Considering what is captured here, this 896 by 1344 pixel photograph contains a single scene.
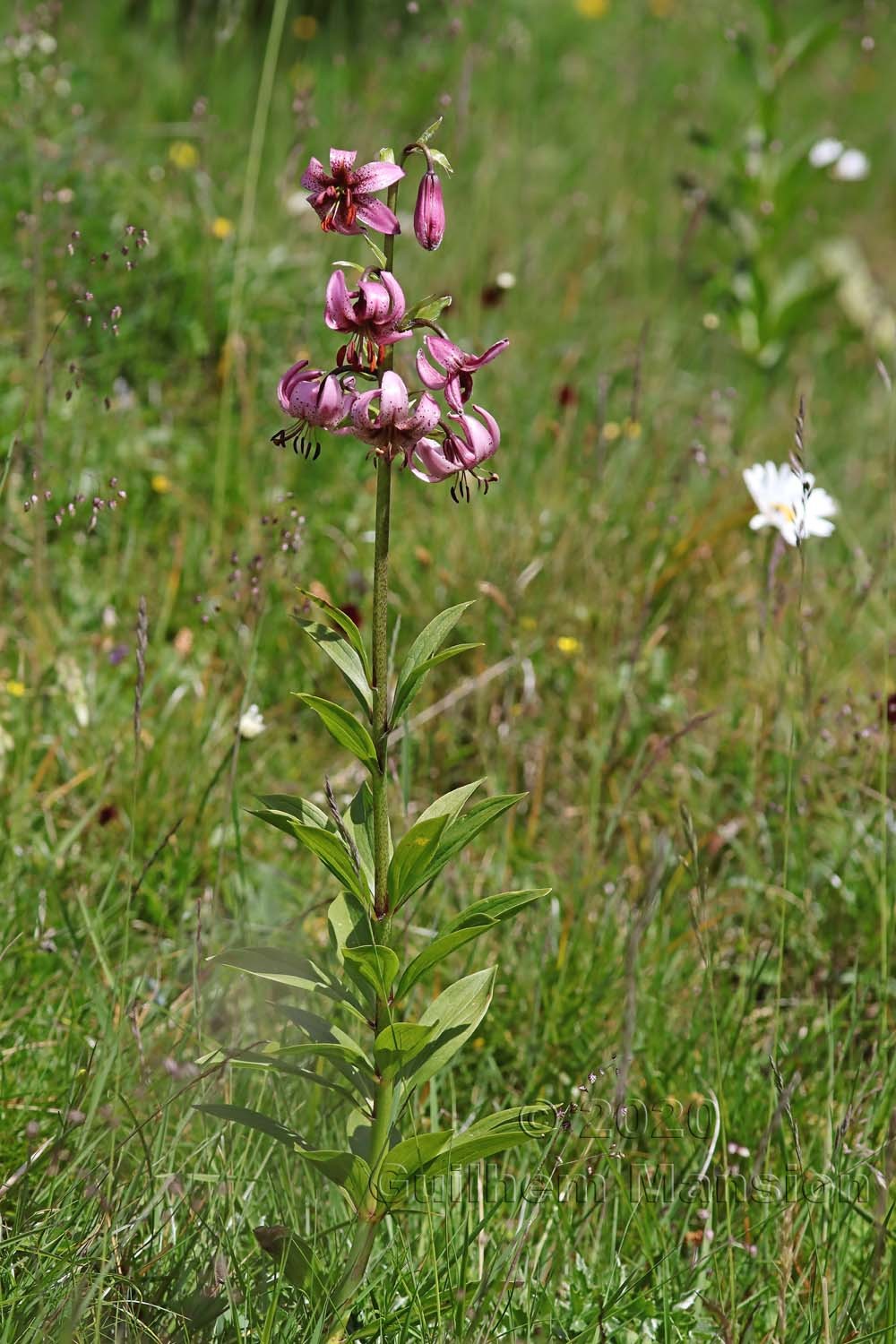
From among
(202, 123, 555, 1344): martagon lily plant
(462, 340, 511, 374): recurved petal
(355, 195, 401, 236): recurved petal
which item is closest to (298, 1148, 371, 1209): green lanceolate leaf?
(202, 123, 555, 1344): martagon lily plant

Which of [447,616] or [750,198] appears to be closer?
[447,616]

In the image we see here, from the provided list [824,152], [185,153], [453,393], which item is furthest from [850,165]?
[453,393]

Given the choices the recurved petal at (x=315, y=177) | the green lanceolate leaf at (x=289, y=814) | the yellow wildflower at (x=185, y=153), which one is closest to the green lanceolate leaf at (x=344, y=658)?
the green lanceolate leaf at (x=289, y=814)

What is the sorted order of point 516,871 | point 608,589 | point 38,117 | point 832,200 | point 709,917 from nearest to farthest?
point 709,917 → point 516,871 → point 608,589 → point 38,117 → point 832,200

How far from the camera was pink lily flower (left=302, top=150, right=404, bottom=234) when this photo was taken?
133cm

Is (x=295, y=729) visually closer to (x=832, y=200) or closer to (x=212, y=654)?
(x=212, y=654)

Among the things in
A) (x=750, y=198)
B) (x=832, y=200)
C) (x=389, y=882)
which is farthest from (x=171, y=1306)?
(x=832, y=200)

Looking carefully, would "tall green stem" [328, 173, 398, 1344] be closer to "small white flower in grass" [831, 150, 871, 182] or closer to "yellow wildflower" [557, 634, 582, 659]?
"yellow wildflower" [557, 634, 582, 659]

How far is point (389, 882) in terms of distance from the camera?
4.83ft

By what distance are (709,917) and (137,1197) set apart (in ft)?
3.96

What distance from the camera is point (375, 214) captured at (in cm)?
134

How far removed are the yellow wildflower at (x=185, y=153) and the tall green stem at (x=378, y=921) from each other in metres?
2.86

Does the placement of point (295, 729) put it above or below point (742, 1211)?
above

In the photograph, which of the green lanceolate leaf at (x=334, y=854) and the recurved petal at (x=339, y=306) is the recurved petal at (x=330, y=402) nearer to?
the recurved petal at (x=339, y=306)
